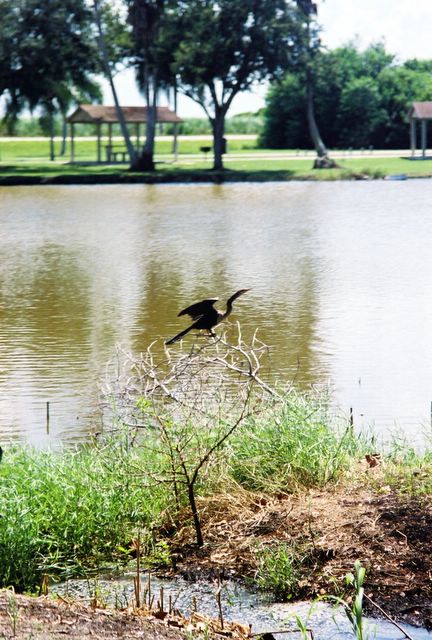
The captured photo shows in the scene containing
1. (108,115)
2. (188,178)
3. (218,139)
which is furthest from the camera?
(108,115)

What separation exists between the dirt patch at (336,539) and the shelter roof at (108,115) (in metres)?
55.8

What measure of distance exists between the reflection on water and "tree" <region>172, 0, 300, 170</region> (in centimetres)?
1671

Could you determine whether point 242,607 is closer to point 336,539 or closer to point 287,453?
point 336,539

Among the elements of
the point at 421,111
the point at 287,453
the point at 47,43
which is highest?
the point at 47,43

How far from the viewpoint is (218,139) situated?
53344mm

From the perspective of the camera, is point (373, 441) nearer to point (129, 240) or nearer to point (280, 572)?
point (280, 572)

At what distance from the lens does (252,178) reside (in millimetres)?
48094

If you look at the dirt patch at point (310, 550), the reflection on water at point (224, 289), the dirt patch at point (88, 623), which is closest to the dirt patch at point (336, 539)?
the dirt patch at point (310, 550)

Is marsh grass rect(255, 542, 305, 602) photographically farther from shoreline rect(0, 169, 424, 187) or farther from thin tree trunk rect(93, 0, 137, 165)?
thin tree trunk rect(93, 0, 137, 165)

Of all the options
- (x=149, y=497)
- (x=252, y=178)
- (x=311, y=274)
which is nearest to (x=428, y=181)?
(x=252, y=178)

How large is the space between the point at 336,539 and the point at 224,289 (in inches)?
504

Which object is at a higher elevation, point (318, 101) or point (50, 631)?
point (318, 101)

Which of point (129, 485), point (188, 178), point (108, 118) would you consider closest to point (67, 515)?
point (129, 485)

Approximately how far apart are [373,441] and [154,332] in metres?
7.40
